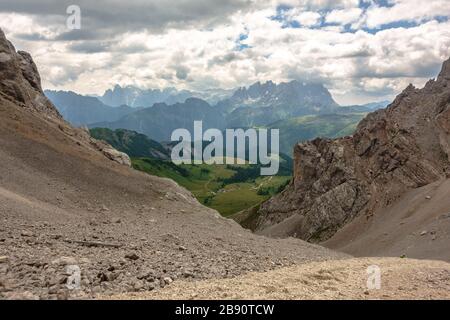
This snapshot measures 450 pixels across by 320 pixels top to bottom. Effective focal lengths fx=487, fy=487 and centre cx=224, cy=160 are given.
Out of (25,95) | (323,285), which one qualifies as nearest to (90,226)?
(323,285)

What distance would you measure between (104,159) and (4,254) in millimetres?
31262

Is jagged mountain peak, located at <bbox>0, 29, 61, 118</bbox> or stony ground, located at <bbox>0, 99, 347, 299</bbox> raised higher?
jagged mountain peak, located at <bbox>0, 29, 61, 118</bbox>

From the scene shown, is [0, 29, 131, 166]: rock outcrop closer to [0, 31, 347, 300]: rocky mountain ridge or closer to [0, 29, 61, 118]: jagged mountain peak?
[0, 29, 61, 118]: jagged mountain peak

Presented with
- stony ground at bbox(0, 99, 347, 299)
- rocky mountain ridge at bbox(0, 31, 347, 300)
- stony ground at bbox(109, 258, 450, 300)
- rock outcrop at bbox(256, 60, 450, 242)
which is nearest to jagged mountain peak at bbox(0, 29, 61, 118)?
rocky mountain ridge at bbox(0, 31, 347, 300)

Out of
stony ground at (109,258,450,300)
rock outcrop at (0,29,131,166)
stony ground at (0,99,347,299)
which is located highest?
rock outcrop at (0,29,131,166)

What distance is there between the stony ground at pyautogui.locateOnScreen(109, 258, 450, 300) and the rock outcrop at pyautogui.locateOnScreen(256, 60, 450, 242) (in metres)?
51.2

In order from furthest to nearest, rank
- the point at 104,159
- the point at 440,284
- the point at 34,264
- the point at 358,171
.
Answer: the point at 358,171 < the point at 104,159 < the point at 440,284 < the point at 34,264

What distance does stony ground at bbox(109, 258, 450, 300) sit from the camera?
1608 centimetres

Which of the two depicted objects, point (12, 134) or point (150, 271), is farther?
point (12, 134)

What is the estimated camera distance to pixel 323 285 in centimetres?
1895

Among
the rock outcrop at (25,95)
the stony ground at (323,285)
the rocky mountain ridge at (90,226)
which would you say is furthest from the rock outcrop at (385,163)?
the stony ground at (323,285)

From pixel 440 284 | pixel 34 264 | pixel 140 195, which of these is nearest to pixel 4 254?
pixel 34 264
